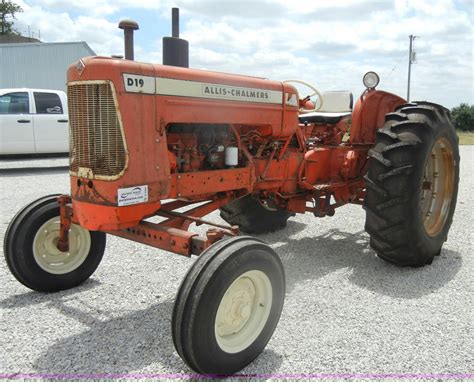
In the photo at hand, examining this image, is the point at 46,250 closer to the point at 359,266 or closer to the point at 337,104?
the point at 359,266

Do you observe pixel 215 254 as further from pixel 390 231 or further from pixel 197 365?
pixel 390 231

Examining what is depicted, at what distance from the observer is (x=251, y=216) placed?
201 inches

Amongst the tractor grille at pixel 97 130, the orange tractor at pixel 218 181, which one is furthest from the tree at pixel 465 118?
the tractor grille at pixel 97 130

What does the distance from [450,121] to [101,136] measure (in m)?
3.34

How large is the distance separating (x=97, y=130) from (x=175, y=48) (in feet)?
3.10

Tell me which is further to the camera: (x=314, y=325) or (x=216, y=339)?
(x=314, y=325)

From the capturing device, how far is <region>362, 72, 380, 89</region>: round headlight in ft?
15.7

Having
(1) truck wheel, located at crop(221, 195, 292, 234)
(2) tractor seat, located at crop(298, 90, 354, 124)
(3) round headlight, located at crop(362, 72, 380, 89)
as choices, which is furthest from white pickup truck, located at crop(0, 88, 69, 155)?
(3) round headlight, located at crop(362, 72, 380, 89)

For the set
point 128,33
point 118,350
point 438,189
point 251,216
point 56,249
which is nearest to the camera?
point 118,350

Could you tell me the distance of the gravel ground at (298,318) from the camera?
2635 millimetres

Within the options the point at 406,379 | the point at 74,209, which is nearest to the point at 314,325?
the point at 406,379

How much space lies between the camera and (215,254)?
2.47 m

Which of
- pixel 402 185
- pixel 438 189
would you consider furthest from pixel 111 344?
pixel 438 189

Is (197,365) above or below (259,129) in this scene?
below
